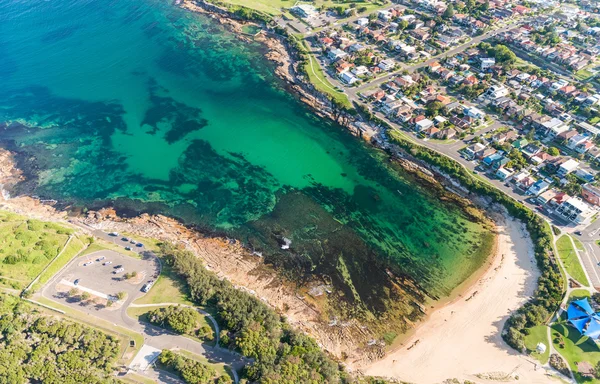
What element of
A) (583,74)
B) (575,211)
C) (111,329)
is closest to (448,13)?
(583,74)

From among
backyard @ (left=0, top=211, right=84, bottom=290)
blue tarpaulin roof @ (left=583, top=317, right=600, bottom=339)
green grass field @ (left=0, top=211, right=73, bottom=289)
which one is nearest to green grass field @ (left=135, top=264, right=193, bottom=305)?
backyard @ (left=0, top=211, right=84, bottom=290)

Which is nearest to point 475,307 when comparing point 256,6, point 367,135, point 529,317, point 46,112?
point 529,317

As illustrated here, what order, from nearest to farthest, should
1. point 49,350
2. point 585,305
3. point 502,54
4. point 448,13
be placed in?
1. point 49,350
2. point 585,305
3. point 502,54
4. point 448,13

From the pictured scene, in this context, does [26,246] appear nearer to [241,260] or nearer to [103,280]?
[103,280]

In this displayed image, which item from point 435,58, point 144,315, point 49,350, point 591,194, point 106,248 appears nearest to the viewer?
point 49,350

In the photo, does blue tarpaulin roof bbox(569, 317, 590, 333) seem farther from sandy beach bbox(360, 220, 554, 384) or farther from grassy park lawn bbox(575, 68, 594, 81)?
grassy park lawn bbox(575, 68, 594, 81)

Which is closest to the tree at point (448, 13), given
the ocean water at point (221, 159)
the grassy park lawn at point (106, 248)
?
the ocean water at point (221, 159)
